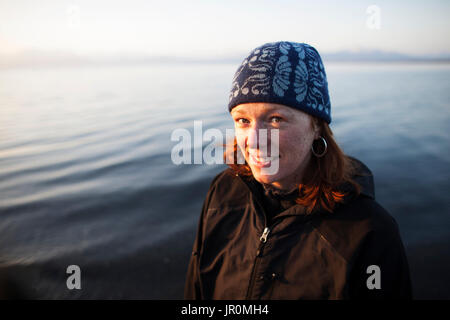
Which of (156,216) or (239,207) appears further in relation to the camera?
(156,216)

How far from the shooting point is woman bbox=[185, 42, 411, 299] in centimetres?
168

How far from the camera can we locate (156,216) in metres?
5.43

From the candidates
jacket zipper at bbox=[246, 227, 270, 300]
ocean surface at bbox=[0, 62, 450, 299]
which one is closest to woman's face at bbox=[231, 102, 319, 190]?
jacket zipper at bbox=[246, 227, 270, 300]

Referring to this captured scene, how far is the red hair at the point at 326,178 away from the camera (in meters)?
1.83

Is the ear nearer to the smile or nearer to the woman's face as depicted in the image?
the woman's face

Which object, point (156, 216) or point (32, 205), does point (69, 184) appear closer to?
point (32, 205)

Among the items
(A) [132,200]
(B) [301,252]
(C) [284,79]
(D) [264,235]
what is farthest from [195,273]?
(A) [132,200]

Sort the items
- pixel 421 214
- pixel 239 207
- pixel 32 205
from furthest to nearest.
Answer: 1. pixel 32 205
2. pixel 421 214
3. pixel 239 207

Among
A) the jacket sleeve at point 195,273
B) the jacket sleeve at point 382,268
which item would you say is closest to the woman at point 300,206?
the jacket sleeve at point 382,268

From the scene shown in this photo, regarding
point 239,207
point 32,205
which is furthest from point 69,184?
point 239,207

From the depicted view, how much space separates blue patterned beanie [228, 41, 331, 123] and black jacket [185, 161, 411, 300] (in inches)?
26.8

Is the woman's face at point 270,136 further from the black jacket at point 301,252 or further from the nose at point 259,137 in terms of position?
the black jacket at point 301,252
